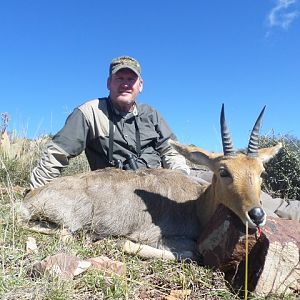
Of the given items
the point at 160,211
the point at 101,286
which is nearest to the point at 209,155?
the point at 160,211

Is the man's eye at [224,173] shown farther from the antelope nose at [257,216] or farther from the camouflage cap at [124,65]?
the camouflage cap at [124,65]

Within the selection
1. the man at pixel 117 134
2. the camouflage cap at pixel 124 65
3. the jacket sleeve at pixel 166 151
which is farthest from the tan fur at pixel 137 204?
the camouflage cap at pixel 124 65

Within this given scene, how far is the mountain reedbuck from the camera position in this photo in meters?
5.22

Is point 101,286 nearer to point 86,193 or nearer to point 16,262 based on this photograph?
point 16,262

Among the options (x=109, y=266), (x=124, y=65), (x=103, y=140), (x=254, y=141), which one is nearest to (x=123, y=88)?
(x=124, y=65)

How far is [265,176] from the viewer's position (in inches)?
362

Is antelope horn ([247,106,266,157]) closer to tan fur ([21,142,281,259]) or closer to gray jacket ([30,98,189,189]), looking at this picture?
tan fur ([21,142,281,259])

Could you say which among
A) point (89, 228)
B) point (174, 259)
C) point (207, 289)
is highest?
point (89, 228)

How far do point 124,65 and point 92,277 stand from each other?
427 centimetres

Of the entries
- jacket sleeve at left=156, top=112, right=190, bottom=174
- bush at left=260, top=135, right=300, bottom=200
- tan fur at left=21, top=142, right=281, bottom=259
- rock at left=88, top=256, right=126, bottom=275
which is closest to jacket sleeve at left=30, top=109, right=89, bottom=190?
tan fur at left=21, top=142, right=281, bottom=259

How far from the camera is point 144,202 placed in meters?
5.79

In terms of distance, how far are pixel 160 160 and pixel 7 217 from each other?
3356mm

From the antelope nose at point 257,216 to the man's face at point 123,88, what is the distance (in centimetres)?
344

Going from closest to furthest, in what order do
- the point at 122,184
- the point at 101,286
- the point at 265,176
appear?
the point at 101,286 → the point at 122,184 → the point at 265,176
